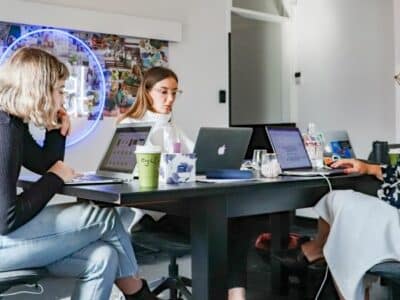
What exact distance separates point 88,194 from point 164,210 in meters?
0.36

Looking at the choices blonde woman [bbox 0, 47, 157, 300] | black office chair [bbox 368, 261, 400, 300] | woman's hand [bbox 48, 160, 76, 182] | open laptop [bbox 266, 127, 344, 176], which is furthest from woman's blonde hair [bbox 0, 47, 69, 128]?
black office chair [bbox 368, 261, 400, 300]

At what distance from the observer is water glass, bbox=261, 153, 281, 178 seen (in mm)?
2049

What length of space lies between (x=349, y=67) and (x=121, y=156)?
3.39m

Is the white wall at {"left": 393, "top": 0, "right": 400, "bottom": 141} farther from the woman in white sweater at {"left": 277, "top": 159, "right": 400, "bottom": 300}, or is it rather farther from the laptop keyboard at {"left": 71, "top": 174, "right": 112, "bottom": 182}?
the laptop keyboard at {"left": 71, "top": 174, "right": 112, "bottom": 182}

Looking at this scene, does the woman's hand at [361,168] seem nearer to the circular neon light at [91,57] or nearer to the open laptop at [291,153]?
the open laptop at [291,153]

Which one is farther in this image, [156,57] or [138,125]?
[156,57]

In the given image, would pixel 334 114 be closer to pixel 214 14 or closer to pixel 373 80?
pixel 373 80

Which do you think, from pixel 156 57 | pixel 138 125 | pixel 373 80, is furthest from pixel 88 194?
pixel 373 80

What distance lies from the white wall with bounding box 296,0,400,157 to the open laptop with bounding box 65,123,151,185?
9.88ft

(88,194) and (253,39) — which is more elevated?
(253,39)

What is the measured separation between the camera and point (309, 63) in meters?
5.27

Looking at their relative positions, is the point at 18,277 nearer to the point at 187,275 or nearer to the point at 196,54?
the point at 187,275

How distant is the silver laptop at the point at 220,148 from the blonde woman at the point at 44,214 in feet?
1.69

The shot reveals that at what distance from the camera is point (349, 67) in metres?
4.84
